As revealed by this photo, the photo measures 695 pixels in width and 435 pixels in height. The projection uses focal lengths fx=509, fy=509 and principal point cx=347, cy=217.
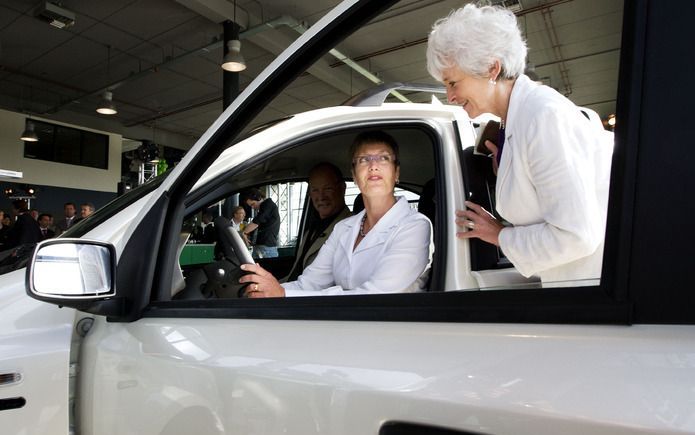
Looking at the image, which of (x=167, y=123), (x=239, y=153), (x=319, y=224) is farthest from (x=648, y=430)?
(x=167, y=123)

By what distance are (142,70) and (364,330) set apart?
11.8m

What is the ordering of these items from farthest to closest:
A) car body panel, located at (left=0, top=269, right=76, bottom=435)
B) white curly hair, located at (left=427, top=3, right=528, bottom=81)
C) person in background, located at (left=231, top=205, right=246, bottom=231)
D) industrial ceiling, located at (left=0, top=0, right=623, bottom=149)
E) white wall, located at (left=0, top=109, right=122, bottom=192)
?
1. white wall, located at (left=0, top=109, right=122, bottom=192)
2. industrial ceiling, located at (left=0, top=0, right=623, bottom=149)
3. person in background, located at (left=231, top=205, right=246, bottom=231)
4. white curly hair, located at (left=427, top=3, right=528, bottom=81)
5. car body panel, located at (left=0, top=269, right=76, bottom=435)

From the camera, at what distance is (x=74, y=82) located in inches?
475

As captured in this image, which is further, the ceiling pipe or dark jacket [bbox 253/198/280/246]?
the ceiling pipe

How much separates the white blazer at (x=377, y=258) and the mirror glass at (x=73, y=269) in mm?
502

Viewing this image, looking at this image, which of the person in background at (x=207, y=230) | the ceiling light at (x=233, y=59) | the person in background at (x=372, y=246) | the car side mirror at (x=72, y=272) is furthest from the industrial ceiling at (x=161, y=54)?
the car side mirror at (x=72, y=272)

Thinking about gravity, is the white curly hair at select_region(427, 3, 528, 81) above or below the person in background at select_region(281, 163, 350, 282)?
above

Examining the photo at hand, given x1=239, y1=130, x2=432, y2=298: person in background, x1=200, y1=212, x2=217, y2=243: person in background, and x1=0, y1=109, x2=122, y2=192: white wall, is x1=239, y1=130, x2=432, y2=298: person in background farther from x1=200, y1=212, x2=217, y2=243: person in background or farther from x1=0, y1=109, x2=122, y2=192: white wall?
x1=0, y1=109, x2=122, y2=192: white wall

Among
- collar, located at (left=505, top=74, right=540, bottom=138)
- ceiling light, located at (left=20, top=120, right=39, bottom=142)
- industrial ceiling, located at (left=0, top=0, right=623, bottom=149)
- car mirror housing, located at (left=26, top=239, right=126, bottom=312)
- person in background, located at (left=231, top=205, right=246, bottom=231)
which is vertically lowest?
car mirror housing, located at (left=26, top=239, right=126, bottom=312)

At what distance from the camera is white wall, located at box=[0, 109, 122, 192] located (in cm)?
1312

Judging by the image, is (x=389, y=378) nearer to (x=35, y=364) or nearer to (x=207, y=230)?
(x=35, y=364)

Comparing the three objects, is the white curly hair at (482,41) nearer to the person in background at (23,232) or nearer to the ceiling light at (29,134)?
the person in background at (23,232)

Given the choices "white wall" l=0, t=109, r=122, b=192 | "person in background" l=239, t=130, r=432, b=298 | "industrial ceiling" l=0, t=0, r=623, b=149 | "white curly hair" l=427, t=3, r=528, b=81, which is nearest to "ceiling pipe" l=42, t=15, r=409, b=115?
"industrial ceiling" l=0, t=0, r=623, b=149

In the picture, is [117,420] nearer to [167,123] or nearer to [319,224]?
[319,224]
